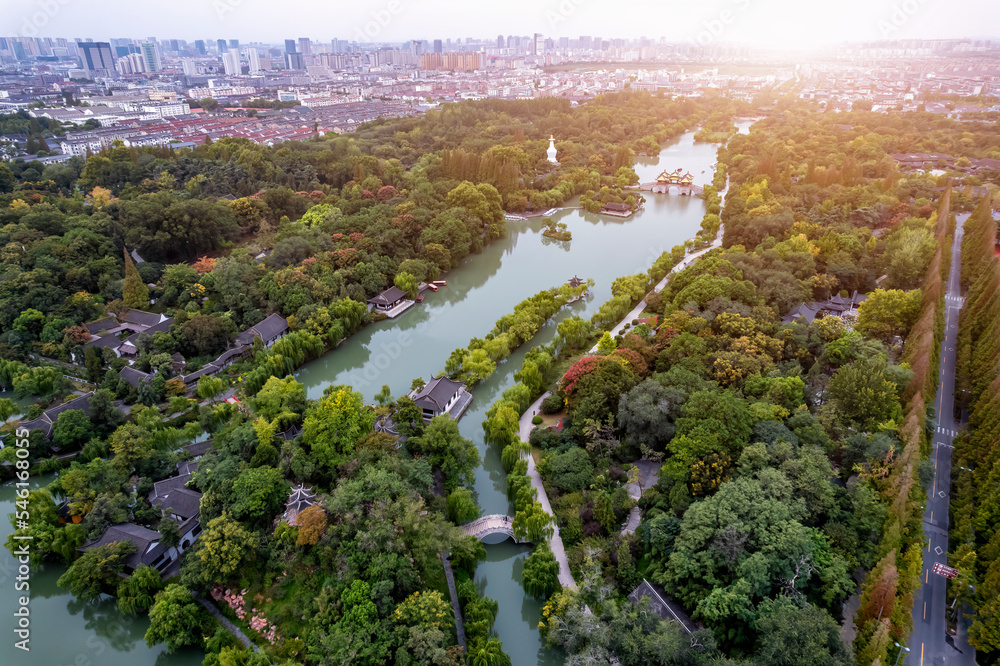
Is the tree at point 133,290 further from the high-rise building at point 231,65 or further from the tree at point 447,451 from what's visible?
the high-rise building at point 231,65

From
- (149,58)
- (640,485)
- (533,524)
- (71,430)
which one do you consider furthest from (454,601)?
(149,58)

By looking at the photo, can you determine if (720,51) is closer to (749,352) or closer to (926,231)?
(926,231)

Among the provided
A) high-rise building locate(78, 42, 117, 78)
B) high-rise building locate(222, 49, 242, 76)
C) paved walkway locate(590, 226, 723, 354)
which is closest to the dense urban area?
Result: paved walkway locate(590, 226, 723, 354)

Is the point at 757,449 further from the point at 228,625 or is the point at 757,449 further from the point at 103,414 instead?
the point at 103,414

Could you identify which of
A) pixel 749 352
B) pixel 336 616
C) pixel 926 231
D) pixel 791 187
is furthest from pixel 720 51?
pixel 336 616

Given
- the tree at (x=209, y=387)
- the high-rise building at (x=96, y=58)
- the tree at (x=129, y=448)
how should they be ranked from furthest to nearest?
the high-rise building at (x=96, y=58) < the tree at (x=209, y=387) < the tree at (x=129, y=448)

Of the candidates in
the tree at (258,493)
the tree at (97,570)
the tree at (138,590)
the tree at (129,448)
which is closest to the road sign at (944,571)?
the tree at (258,493)

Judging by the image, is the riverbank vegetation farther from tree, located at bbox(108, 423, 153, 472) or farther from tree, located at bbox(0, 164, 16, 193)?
tree, located at bbox(0, 164, 16, 193)
